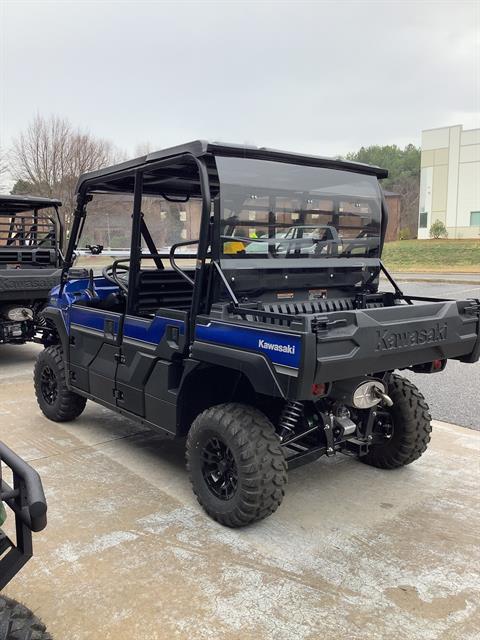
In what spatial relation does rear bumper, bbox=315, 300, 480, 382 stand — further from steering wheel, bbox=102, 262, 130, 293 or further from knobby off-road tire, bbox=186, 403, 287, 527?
→ steering wheel, bbox=102, 262, 130, 293

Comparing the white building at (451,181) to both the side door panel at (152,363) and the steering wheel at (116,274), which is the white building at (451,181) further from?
the side door panel at (152,363)

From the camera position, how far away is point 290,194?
11.5 ft

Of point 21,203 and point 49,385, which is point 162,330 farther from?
point 21,203

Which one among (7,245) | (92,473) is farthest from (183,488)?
(7,245)

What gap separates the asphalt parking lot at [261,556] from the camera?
2441 mm

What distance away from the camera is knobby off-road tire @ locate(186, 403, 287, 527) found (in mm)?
Result: 3018

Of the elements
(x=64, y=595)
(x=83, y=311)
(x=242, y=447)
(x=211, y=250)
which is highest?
(x=211, y=250)

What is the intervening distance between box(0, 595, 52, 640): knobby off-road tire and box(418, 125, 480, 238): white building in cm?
4027

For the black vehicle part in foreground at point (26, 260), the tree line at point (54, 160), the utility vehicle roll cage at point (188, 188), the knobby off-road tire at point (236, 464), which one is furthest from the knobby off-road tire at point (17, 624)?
the tree line at point (54, 160)

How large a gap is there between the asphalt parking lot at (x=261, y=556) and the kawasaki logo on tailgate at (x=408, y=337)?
1.05 m

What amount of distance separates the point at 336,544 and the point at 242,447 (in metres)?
0.72

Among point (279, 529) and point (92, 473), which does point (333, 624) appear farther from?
point (92, 473)

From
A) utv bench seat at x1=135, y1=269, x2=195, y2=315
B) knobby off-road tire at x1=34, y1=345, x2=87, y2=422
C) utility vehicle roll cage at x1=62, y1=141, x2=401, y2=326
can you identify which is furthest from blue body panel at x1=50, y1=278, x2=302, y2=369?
knobby off-road tire at x1=34, y1=345, x2=87, y2=422

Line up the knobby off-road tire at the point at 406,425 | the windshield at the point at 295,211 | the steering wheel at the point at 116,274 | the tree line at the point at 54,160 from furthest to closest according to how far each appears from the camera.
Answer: the tree line at the point at 54,160, the steering wheel at the point at 116,274, the knobby off-road tire at the point at 406,425, the windshield at the point at 295,211
